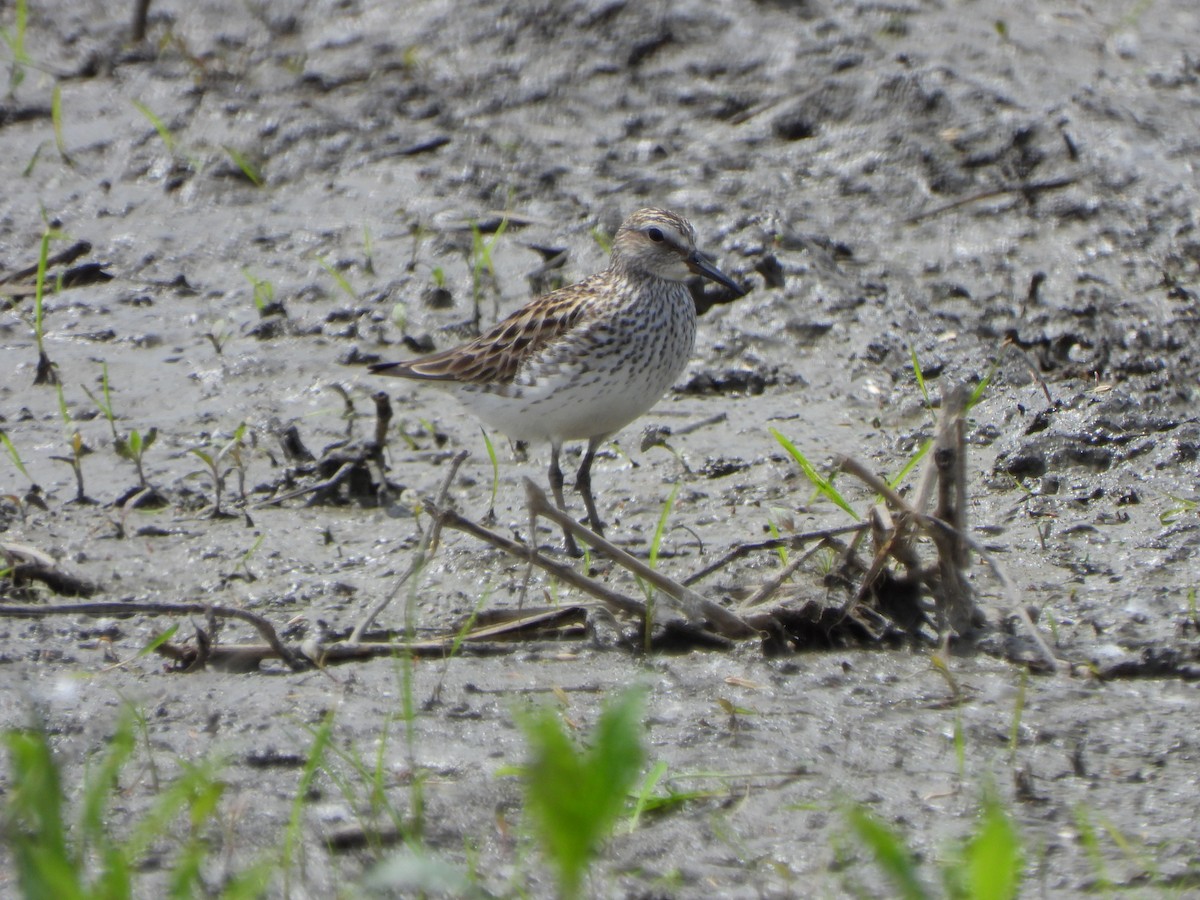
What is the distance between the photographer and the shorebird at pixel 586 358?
6367 mm

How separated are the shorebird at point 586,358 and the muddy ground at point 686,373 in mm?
324

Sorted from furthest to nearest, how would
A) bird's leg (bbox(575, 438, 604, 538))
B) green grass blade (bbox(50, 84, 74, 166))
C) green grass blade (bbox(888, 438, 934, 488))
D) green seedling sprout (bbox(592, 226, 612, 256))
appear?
green grass blade (bbox(50, 84, 74, 166))
green seedling sprout (bbox(592, 226, 612, 256))
bird's leg (bbox(575, 438, 604, 538))
green grass blade (bbox(888, 438, 934, 488))

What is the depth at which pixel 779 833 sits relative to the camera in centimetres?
377

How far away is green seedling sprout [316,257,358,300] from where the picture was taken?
7.87 metres

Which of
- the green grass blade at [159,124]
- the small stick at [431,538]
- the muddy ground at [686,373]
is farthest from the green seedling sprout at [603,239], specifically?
the small stick at [431,538]

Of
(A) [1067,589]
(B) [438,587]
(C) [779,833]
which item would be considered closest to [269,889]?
(C) [779,833]

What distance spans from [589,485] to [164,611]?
93.0 inches

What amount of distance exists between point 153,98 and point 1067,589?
656cm

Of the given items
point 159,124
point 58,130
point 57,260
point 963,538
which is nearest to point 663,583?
point 963,538

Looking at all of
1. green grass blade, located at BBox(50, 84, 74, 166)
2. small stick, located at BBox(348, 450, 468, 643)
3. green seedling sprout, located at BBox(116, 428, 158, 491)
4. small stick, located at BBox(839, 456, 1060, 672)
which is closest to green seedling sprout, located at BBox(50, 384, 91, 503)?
green seedling sprout, located at BBox(116, 428, 158, 491)

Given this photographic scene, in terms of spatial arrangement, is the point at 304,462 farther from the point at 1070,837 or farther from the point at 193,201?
the point at 1070,837

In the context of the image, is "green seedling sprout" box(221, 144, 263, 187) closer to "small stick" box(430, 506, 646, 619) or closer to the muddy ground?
the muddy ground

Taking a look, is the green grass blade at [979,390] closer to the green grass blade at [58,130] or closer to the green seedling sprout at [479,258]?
the green seedling sprout at [479,258]

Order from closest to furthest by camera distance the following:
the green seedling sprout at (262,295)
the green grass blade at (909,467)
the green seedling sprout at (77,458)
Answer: the green grass blade at (909,467), the green seedling sprout at (77,458), the green seedling sprout at (262,295)
